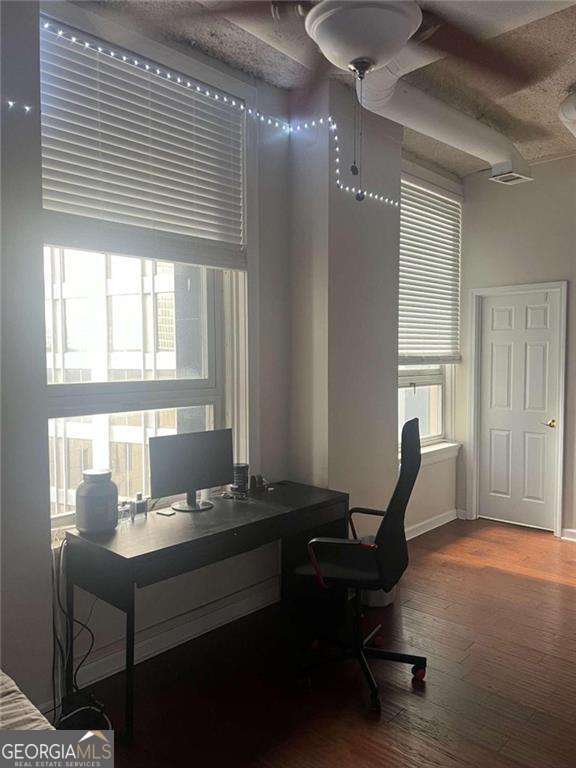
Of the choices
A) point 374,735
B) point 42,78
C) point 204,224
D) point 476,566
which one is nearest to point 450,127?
point 204,224

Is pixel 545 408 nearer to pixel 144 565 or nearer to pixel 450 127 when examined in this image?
pixel 450 127

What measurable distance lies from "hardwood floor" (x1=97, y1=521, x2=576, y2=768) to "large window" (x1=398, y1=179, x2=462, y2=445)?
67.1 inches

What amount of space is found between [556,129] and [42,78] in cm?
348

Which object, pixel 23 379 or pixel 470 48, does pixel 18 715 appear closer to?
pixel 23 379

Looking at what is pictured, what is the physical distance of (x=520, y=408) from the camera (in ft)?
16.4

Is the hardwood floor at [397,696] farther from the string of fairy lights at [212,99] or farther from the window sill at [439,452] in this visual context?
the string of fairy lights at [212,99]

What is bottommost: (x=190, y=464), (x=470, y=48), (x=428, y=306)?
(x=190, y=464)

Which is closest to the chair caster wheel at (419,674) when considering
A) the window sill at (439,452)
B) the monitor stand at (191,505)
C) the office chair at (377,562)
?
the office chair at (377,562)

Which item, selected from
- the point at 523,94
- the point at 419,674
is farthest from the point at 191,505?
the point at 523,94

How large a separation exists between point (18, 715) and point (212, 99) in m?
2.97

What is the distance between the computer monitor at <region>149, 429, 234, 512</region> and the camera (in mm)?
2734

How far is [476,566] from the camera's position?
4051 millimetres

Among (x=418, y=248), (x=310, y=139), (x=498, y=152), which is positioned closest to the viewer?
(x=310, y=139)

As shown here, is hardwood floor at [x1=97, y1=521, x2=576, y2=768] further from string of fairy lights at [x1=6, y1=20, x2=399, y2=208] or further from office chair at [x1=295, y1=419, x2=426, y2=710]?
string of fairy lights at [x1=6, y1=20, x2=399, y2=208]
